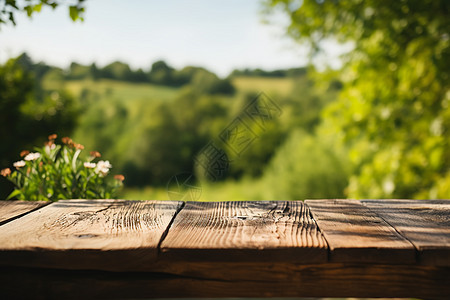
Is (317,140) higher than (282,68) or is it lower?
lower

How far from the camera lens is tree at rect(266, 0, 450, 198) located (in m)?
4.19

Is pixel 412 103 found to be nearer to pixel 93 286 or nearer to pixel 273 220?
pixel 273 220

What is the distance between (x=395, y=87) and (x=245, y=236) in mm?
4327

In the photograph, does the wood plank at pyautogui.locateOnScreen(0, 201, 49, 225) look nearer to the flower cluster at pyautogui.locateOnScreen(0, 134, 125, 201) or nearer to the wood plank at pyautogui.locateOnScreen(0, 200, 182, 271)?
the wood plank at pyautogui.locateOnScreen(0, 200, 182, 271)

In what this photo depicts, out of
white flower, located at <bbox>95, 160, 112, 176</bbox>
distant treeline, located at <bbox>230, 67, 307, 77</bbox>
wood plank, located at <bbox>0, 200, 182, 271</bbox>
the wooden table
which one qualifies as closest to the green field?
distant treeline, located at <bbox>230, 67, 307, 77</bbox>

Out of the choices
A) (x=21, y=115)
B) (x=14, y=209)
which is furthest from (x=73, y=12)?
(x=21, y=115)

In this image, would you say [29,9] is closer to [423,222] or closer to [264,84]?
[423,222]

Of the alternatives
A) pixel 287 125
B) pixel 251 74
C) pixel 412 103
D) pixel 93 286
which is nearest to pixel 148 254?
pixel 93 286

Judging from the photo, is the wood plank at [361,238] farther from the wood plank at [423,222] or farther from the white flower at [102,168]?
the white flower at [102,168]

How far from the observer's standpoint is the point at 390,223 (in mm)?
1341

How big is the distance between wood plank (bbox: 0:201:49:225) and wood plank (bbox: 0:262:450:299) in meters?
0.38

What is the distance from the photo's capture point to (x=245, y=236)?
46.2 inches

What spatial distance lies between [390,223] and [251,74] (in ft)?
117

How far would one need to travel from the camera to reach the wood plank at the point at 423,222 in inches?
42.1
